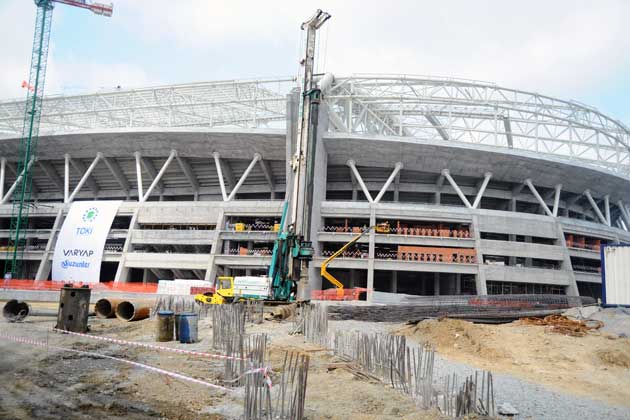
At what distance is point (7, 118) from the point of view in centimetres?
4875

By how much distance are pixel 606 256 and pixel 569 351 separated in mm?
10747

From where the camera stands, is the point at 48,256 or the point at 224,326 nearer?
the point at 224,326

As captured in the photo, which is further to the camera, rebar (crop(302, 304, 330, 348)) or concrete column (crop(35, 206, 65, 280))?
concrete column (crop(35, 206, 65, 280))

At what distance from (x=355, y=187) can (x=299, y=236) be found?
21774 millimetres

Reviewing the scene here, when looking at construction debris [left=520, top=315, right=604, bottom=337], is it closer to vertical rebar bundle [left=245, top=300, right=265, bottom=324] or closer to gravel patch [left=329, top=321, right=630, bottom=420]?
gravel patch [left=329, top=321, right=630, bottom=420]

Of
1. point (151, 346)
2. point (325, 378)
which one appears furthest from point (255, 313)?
point (325, 378)

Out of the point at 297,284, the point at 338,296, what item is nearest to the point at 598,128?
the point at 338,296

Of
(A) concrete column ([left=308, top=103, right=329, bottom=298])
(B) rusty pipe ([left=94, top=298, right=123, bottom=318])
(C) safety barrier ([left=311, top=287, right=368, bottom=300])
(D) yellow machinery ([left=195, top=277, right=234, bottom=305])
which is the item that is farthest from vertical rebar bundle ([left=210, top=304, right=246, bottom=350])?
(A) concrete column ([left=308, top=103, right=329, bottom=298])

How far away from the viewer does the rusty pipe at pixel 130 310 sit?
2016cm

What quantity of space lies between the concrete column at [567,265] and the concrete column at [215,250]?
91.8 ft

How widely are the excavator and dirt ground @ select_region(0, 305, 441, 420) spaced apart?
9.42 meters

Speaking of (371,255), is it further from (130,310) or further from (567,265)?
(130,310)

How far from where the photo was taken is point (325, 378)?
959 cm

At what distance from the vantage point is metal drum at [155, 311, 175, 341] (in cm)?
1430
